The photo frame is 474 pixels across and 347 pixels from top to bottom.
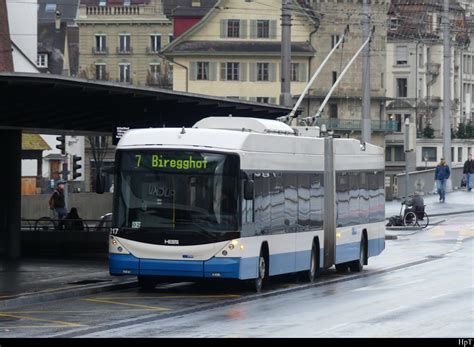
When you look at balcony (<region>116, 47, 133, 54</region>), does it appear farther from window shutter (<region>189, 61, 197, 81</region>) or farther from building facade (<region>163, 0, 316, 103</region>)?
window shutter (<region>189, 61, 197, 81</region>)

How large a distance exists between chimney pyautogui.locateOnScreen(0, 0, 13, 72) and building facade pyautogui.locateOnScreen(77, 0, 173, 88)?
50863 millimetres

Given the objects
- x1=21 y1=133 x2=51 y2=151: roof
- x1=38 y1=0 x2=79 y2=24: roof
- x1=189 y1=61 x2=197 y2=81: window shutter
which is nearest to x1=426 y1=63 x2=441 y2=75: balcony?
x1=38 y1=0 x2=79 y2=24: roof

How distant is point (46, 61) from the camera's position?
4641 inches

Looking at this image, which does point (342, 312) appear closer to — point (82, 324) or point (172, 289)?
point (82, 324)

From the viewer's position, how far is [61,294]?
24.3 meters

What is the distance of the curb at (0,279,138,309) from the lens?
22703mm

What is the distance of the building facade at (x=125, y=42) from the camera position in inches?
4811

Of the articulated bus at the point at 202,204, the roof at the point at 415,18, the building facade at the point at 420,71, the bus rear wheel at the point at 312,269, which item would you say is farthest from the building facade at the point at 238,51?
the articulated bus at the point at 202,204

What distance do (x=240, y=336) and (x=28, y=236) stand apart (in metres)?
20.1

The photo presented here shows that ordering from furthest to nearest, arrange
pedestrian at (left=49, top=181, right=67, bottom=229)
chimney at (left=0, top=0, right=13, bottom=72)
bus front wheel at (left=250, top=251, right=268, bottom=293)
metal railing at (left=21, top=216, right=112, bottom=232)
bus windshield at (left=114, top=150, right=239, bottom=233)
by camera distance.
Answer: chimney at (left=0, top=0, right=13, bottom=72), pedestrian at (left=49, top=181, right=67, bottom=229), metal railing at (left=21, top=216, right=112, bottom=232), bus front wheel at (left=250, top=251, right=268, bottom=293), bus windshield at (left=114, top=150, right=239, bottom=233)

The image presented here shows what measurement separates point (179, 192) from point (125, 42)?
9960cm

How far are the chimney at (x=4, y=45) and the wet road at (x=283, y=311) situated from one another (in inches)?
1513

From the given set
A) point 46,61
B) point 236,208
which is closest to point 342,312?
point 236,208

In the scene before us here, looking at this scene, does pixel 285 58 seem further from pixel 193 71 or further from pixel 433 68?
pixel 433 68
